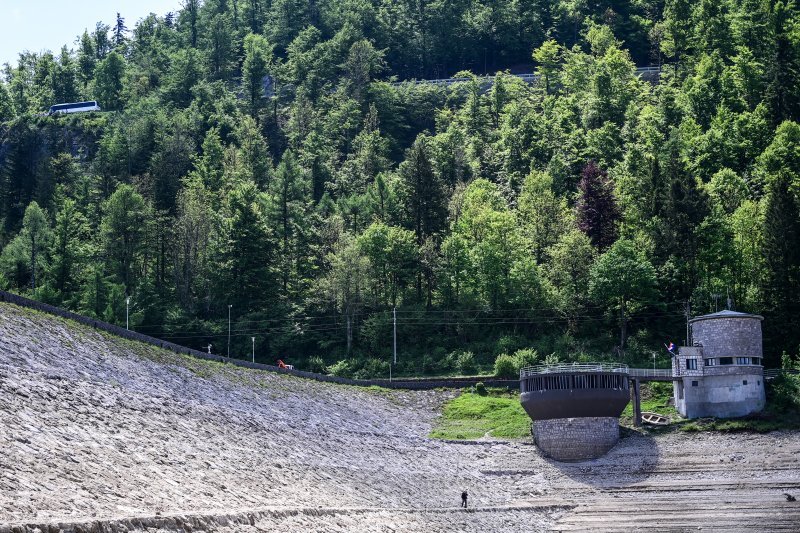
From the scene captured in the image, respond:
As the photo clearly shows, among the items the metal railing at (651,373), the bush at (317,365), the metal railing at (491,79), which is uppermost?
the metal railing at (491,79)

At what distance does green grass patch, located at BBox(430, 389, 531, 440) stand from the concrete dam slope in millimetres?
1210

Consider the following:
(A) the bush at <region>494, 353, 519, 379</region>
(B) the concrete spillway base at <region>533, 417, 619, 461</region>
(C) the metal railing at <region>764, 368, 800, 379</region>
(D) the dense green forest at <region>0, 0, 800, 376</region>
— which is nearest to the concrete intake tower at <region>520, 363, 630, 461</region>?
(B) the concrete spillway base at <region>533, 417, 619, 461</region>

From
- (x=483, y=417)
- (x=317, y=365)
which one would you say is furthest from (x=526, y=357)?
(x=317, y=365)

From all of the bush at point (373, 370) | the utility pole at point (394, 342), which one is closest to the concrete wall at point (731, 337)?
the utility pole at point (394, 342)

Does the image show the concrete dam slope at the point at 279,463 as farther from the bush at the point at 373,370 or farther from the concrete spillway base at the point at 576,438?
the bush at the point at 373,370

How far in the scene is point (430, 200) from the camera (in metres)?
98.2

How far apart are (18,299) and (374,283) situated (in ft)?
120

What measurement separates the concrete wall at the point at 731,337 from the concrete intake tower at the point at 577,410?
238 inches

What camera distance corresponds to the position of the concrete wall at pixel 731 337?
68.0 meters

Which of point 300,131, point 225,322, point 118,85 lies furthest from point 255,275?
point 118,85

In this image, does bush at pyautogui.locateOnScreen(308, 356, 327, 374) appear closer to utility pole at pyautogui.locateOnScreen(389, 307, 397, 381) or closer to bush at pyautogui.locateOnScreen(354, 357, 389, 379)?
bush at pyautogui.locateOnScreen(354, 357, 389, 379)

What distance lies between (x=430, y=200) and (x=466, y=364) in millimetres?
20971

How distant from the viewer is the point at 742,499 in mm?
54031

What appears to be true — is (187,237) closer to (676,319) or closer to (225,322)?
(225,322)
